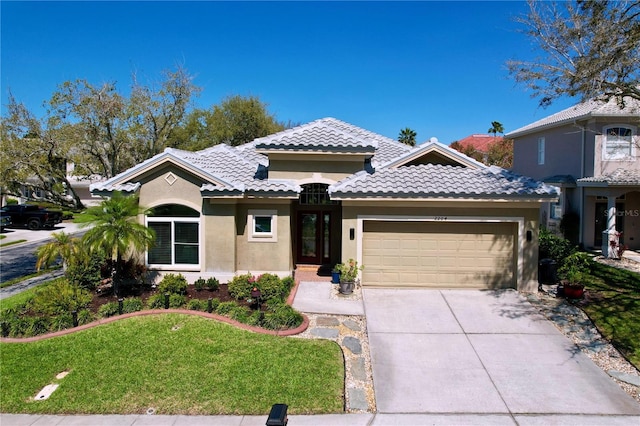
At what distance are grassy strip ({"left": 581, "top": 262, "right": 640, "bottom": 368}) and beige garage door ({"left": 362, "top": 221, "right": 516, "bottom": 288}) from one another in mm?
2450

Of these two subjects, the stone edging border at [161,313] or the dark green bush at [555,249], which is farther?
the dark green bush at [555,249]

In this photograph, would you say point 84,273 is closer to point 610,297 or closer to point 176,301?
point 176,301

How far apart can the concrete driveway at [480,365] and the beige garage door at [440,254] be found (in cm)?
144

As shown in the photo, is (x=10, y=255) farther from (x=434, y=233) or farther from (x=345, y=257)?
(x=434, y=233)

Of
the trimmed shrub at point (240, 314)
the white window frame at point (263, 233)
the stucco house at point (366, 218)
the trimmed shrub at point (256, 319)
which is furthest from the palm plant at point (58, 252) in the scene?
the trimmed shrub at point (256, 319)

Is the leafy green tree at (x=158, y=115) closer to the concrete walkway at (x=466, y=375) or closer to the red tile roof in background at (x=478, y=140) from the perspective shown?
the concrete walkway at (x=466, y=375)

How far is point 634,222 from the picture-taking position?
61.7ft

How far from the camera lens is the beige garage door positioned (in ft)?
42.2

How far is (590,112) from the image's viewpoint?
17719 millimetres

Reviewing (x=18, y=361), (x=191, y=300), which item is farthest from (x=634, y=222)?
(x=18, y=361)

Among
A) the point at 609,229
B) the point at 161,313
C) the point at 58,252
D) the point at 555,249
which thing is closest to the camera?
the point at 161,313

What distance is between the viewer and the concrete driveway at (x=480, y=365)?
6754mm

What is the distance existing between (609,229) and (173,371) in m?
18.1

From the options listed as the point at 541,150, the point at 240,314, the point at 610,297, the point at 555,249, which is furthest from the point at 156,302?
the point at 541,150
